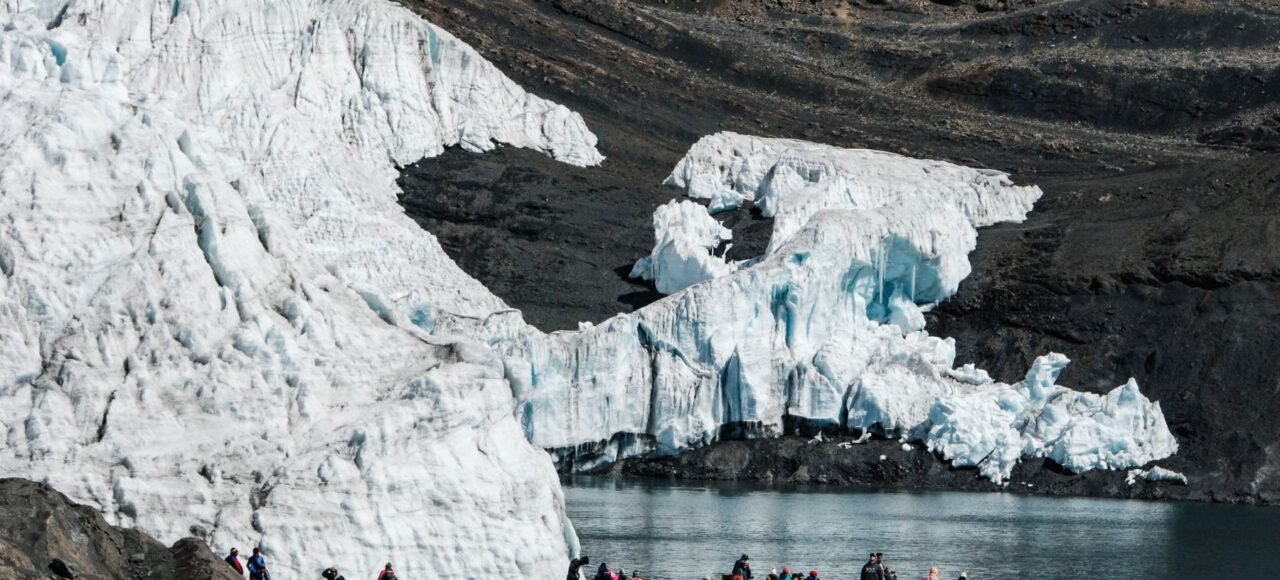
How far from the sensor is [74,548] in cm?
2569

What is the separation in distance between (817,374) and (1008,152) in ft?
99.9

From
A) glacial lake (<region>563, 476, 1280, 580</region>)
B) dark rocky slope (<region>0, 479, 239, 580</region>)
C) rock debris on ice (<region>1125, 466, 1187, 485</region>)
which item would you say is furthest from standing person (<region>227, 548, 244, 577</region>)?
rock debris on ice (<region>1125, 466, 1187, 485</region>)

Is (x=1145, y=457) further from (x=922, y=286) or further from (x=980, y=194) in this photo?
(x=980, y=194)

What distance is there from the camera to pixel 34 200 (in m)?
35.3

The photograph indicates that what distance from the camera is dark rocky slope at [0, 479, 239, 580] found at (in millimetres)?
24438

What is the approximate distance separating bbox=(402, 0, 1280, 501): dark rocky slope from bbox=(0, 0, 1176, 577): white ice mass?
2.47 meters

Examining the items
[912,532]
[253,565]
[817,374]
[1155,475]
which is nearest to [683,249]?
[817,374]

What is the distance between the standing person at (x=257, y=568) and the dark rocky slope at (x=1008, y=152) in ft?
145

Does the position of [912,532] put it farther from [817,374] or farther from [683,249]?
[683,249]

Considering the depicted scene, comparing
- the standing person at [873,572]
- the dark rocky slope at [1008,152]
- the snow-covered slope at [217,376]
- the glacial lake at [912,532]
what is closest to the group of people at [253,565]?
the snow-covered slope at [217,376]

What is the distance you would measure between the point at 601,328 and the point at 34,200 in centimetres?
3430

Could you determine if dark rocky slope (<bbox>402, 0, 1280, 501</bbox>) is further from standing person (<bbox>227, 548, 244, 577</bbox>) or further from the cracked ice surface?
standing person (<bbox>227, 548, 244, 577</bbox>)

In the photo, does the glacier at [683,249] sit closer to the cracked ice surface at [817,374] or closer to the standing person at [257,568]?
the cracked ice surface at [817,374]

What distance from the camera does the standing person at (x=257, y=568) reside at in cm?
3030
